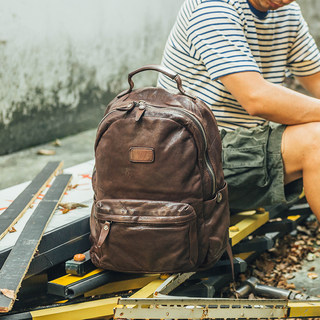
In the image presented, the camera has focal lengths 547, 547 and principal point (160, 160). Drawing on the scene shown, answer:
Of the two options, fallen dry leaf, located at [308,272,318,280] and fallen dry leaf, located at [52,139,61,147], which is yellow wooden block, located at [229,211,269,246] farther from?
fallen dry leaf, located at [52,139,61,147]

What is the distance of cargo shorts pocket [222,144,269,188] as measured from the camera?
2.45 meters

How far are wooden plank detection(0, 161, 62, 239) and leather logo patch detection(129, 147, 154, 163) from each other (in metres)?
0.64

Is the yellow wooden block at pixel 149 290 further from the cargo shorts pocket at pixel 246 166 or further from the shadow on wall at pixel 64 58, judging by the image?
the shadow on wall at pixel 64 58

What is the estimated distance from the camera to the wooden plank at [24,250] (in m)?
1.84

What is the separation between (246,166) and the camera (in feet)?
8.07

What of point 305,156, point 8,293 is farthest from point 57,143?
point 8,293

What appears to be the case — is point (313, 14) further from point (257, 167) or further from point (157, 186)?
point (157, 186)

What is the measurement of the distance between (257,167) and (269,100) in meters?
0.30

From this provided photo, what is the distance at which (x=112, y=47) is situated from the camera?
220 inches

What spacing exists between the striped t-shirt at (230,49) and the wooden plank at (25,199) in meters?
0.79

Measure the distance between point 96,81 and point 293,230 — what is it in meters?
2.86

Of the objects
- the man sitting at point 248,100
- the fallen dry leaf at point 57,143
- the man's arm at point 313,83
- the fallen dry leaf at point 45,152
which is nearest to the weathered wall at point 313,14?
the fallen dry leaf at point 57,143

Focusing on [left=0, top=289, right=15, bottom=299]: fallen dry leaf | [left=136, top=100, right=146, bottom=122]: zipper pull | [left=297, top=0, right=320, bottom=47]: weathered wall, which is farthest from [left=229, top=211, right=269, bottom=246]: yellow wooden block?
[left=297, top=0, right=320, bottom=47]: weathered wall

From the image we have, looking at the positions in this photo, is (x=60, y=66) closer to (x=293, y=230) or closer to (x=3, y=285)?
(x=293, y=230)
